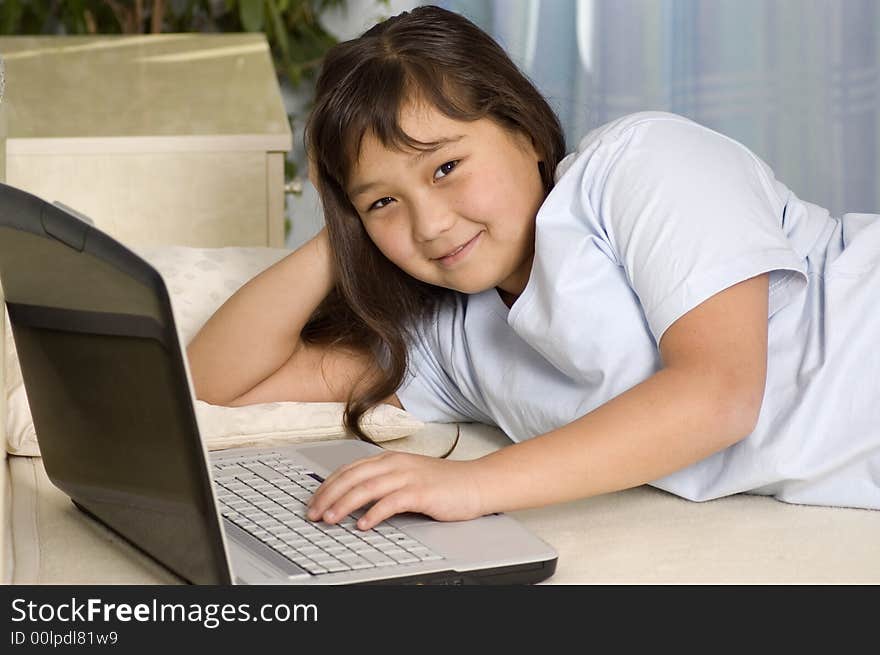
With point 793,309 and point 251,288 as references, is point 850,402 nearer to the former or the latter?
point 793,309

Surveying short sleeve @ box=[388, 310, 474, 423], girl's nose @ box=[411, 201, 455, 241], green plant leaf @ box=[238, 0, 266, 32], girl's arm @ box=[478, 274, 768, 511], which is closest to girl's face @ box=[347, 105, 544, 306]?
girl's nose @ box=[411, 201, 455, 241]

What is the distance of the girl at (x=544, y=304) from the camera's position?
0.82 metres

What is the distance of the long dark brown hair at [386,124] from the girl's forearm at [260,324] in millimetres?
26

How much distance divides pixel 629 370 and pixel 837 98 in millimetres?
1332

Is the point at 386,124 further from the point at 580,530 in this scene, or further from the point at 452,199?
the point at 580,530

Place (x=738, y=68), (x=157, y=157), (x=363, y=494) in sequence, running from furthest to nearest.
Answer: (x=738, y=68)
(x=157, y=157)
(x=363, y=494)

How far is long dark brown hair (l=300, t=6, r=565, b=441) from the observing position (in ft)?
3.25

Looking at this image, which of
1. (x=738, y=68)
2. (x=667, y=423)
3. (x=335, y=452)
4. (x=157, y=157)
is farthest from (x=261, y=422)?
(x=738, y=68)

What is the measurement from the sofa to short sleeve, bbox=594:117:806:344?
0.45 feet

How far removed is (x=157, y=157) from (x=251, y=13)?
1.06 metres

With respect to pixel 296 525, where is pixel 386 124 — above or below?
above

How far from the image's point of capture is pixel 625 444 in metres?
0.81

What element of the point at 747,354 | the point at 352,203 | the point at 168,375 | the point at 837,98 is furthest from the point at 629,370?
the point at 837,98

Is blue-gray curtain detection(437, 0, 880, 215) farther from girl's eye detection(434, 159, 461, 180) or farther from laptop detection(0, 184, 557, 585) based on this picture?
laptop detection(0, 184, 557, 585)
